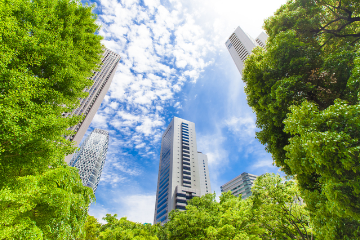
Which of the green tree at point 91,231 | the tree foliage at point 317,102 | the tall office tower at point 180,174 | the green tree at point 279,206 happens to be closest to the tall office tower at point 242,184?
the tall office tower at point 180,174

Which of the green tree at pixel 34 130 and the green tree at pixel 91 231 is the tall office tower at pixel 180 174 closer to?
the green tree at pixel 91 231

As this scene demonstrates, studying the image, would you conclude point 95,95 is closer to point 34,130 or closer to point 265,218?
point 34,130

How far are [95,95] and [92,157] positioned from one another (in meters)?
89.7

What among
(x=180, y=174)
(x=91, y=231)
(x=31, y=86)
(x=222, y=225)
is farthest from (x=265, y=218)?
(x=180, y=174)

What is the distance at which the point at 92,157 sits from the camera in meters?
117

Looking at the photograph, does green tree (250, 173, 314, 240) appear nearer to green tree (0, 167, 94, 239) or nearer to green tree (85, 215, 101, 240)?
green tree (0, 167, 94, 239)

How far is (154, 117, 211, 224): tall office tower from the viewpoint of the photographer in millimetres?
56597

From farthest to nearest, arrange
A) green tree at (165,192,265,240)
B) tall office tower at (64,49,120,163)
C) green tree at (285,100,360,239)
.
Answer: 1. tall office tower at (64,49,120,163)
2. green tree at (165,192,265,240)
3. green tree at (285,100,360,239)

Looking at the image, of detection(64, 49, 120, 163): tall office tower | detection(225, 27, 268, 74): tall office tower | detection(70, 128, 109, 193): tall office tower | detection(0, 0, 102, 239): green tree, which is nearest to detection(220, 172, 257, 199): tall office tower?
detection(225, 27, 268, 74): tall office tower

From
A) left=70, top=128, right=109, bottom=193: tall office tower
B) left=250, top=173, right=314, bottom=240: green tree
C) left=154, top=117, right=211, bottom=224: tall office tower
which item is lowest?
left=250, top=173, right=314, bottom=240: green tree

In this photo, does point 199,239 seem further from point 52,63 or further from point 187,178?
point 187,178

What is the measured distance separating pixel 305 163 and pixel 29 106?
7.66 metres

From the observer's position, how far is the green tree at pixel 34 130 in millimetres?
3463

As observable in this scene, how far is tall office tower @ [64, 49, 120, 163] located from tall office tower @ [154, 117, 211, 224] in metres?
38.8
